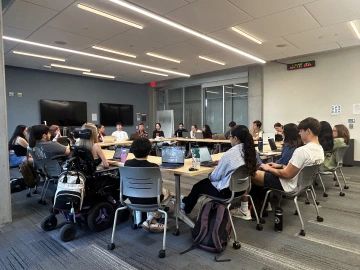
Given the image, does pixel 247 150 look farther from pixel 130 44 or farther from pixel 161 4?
pixel 130 44

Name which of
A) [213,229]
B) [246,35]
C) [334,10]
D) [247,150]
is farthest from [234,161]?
[246,35]

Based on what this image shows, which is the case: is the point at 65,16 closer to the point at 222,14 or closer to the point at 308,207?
the point at 222,14

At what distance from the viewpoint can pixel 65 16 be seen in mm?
4066

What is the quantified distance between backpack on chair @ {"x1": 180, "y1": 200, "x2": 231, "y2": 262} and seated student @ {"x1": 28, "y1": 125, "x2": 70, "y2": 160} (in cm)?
216

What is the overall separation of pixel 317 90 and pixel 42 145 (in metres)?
7.16

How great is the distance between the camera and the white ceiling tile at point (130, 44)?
519 cm

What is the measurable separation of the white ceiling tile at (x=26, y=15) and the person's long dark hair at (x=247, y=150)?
11.7ft

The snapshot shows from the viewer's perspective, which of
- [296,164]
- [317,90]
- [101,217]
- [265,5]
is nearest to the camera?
[296,164]

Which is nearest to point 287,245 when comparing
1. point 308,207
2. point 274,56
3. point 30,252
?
point 308,207

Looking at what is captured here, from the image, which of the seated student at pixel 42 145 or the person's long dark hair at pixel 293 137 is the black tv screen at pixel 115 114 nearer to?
the seated student at pixel 42 145

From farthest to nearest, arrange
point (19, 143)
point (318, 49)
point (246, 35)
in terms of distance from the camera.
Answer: point (318, 49), point (246, 35), point (19, 143)

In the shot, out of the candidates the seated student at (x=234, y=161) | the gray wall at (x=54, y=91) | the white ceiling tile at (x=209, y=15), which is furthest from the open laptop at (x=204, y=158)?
the gray wall at (x=54, y=91)

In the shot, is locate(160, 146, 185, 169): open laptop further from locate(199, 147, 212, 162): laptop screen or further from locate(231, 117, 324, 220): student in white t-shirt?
locate(231, 117, 324, 220): student in white t-shirt

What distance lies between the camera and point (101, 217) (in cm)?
274
